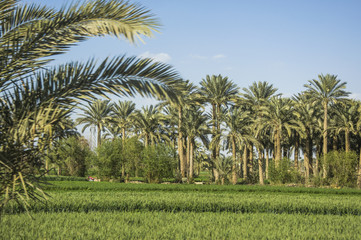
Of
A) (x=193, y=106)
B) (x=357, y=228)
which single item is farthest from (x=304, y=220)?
(x=193, y=106)

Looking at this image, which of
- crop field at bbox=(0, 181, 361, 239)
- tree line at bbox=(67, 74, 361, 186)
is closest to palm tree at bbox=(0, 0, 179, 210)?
crop field at bbox=(0, 181, 361, 239)

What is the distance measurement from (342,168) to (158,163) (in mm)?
20419

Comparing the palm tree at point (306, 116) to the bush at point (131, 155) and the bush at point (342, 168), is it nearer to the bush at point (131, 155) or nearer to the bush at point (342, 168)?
the bush at point (342, 168)

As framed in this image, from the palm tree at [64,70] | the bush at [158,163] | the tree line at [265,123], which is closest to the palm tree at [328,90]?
the tree line at [265,123]

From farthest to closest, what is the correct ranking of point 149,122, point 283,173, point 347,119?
point 149,122 < point 347,119 < point 283,173

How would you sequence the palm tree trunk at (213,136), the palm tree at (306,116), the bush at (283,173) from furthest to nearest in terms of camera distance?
the palm tree at (306,116)
the palm tree trunk at (213,136)
the bush at (283,173)

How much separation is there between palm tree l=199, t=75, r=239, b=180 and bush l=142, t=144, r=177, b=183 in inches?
225

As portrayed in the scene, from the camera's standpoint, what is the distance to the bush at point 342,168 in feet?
122

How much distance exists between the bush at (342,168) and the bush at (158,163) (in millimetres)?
17745

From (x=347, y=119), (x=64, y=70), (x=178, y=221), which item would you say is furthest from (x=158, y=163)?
(x=64, y=70)

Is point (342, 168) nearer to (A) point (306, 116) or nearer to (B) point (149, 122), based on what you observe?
(A) point (306, 116)

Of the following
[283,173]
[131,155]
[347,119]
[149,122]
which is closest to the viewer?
[283,173]

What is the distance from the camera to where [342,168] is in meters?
37.5

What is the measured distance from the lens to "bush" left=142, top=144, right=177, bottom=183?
40375mm
